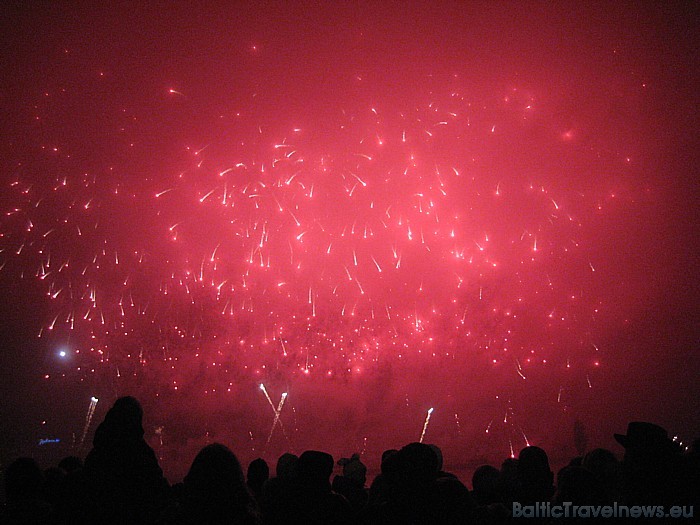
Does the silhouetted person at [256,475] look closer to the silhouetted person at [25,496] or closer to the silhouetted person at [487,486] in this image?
the silhouetted person at [25,496]

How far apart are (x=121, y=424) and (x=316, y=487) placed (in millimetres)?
1841

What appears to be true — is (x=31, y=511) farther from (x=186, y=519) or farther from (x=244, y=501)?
(x=244, y=501)

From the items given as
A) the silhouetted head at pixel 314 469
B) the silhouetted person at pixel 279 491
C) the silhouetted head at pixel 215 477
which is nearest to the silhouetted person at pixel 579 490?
the silhouetted head at pixel 314 469

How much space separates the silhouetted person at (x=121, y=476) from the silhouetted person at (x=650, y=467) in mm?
3763

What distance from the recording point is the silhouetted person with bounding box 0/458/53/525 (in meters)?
3.54

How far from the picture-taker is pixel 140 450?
12.3ft

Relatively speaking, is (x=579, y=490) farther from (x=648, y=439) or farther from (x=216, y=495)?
(x=216, y=495)

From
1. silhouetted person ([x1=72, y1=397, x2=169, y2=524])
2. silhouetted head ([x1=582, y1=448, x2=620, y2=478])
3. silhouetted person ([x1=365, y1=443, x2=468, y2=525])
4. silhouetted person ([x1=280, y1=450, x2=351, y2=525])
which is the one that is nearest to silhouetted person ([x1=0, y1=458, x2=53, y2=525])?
silhouetted person ([x1=72, y1=397, x2=169, y2=524])

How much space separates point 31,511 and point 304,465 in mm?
2331

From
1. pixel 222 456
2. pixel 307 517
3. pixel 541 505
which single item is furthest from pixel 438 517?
pixel 222 456

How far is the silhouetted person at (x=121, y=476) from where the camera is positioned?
336cm

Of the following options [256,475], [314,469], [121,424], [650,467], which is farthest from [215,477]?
[650,467]

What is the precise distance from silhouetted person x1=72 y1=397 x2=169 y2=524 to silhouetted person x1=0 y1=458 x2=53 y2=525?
0.45 m

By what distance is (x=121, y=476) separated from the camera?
3568mm
